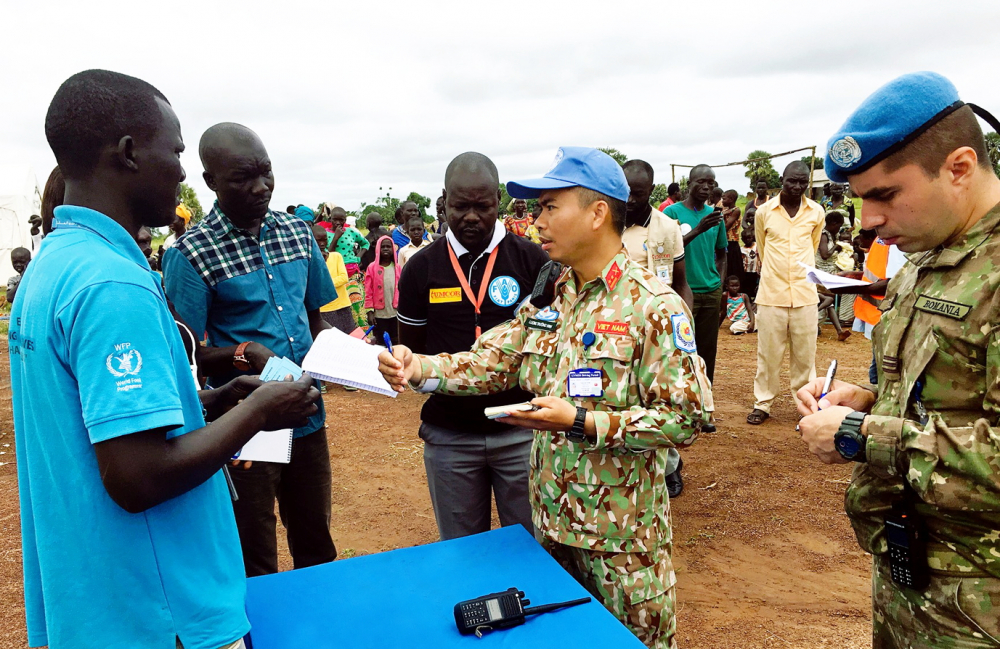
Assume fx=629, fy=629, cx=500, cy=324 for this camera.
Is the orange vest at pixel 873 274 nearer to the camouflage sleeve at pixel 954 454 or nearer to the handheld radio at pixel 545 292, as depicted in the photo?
the handheld radio at pixel 545 292

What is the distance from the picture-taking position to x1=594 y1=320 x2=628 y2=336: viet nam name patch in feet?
6.81

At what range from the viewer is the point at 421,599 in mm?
1900

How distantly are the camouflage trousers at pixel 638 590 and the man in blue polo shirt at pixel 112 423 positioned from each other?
3.69ft

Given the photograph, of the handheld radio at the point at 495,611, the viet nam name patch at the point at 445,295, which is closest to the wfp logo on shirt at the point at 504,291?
the viet nam name patch at the point at 445,295

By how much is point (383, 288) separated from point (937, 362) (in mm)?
7263

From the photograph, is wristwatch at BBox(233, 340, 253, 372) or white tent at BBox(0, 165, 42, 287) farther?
→ white tent at BBox(0, 165, 42, 287)

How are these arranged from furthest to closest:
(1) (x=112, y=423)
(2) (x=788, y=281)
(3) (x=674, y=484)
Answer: (2) (x=788, y=281) → (3) (x=674, y=484) → (1) (x=112, y=423)

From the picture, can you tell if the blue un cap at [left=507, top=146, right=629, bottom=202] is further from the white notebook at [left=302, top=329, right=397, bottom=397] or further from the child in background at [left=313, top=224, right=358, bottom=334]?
the child in background at [left=313, top=224, right=358, bottom=334]

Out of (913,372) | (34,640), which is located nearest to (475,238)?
(913,372)

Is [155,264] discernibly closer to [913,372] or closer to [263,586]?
[263,586]

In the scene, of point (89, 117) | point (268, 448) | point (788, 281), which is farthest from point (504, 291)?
point (788, 281)

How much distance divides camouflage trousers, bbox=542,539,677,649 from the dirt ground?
1323 mm

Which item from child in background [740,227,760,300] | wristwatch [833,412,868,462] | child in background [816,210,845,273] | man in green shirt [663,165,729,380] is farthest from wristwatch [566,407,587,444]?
child in background [740,227,760,300]

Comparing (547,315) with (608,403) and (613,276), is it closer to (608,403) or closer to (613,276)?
(613,276)
